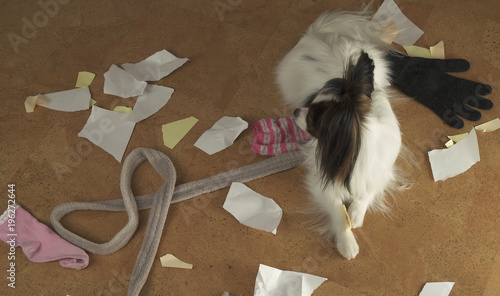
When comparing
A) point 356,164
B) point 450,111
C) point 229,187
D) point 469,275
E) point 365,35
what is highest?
point 365,35

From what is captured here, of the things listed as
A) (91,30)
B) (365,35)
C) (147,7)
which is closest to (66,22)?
(91,30)

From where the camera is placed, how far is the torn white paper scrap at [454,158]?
1.92m

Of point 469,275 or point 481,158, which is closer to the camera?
point 469,275

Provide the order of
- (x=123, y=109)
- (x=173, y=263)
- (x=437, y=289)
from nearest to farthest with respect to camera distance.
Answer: (x=437, y=289)
(x=173, y=263)
(x=123, y=109)

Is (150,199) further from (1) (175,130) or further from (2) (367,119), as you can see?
(2) (367,119)

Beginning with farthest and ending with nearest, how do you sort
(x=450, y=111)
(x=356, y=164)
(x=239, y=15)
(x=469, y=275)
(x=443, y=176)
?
1. (x=239, y=15)
2. (x=450, y=111)
3. (x=443, y=176)
4. (x=469, y=275)
5. (x=356, y=164)

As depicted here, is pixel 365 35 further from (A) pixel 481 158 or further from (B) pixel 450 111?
(A) pixel 481 158

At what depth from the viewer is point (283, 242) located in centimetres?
182

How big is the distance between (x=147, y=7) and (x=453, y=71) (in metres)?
1.67

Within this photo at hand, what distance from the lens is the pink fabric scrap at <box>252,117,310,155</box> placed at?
6.47ft

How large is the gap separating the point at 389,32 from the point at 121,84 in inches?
53.6

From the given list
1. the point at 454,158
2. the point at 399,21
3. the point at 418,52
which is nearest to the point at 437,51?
the point at 418,52

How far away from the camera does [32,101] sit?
86.4 inches

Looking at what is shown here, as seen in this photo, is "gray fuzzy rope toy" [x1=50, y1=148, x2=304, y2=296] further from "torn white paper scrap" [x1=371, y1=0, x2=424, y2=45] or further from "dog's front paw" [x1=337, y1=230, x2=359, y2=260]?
"torn white paper scrap" [x1=371, y1=0, x2=424, y2=45]
